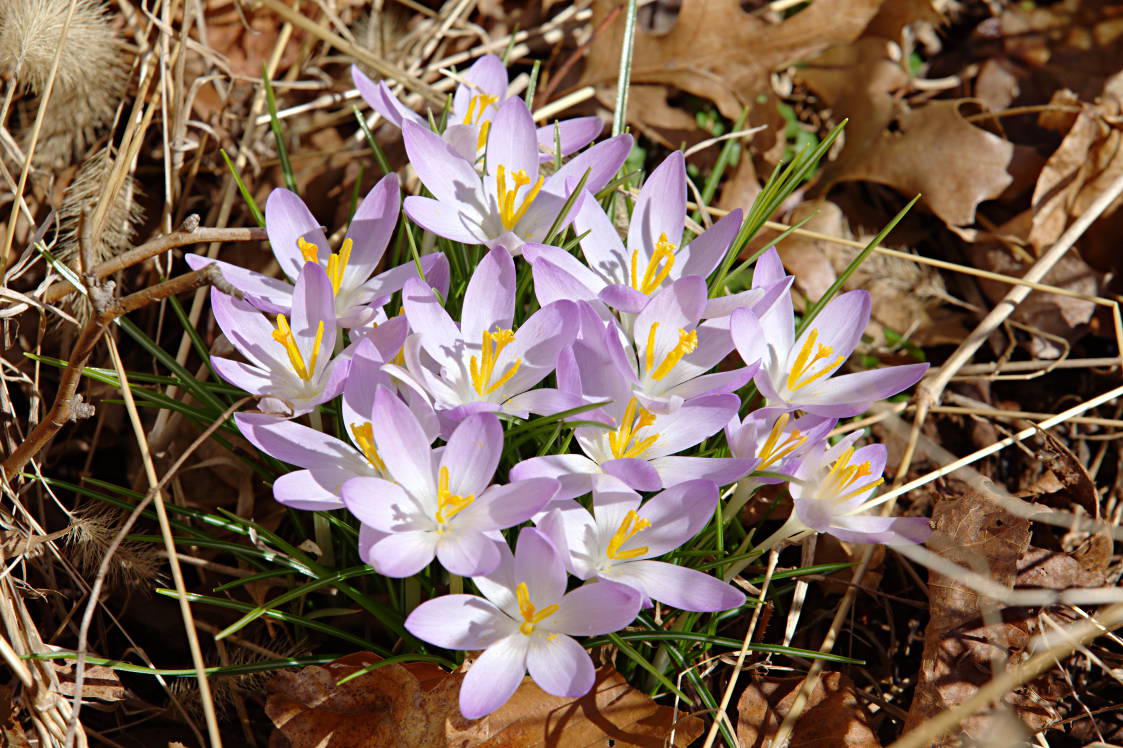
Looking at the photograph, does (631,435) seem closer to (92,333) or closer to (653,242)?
(653,242)

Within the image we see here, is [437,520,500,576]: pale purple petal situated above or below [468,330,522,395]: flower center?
below

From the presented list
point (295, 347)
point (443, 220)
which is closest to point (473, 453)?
point (295, 347)

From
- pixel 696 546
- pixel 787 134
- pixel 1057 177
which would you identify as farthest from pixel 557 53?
pixel 696 546

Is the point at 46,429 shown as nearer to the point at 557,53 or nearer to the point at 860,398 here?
the point at 860,398

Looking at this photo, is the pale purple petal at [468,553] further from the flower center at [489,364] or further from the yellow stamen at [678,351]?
the yellow stamen at [678,351]

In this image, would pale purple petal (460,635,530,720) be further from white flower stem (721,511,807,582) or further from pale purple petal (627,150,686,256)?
pale purple petal (627,150,686,256)

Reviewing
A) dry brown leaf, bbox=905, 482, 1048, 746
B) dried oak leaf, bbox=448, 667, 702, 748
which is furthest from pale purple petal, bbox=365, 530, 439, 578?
dry brown leaf, bbox=905, 482, 1048, 746

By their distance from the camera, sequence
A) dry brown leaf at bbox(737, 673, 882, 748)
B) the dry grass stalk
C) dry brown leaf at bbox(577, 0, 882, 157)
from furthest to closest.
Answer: dry brown leaf at bbox(577, 0, 882, 157), the dry grass stalk, dry brown leaf at bbox(737, 673, 882, 748)
